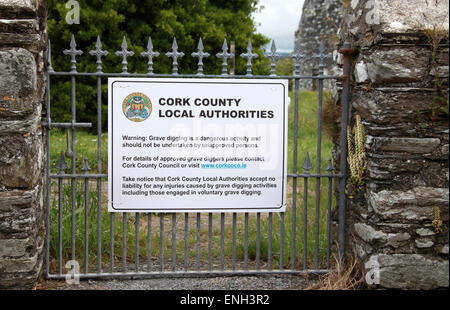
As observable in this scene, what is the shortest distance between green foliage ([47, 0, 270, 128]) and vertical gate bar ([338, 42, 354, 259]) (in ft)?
19.3

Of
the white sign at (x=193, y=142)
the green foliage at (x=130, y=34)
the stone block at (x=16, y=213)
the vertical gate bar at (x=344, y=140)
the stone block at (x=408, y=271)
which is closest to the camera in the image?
the stone block at (x=16, y=213)

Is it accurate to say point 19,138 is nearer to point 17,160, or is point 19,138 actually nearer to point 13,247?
point 17,160

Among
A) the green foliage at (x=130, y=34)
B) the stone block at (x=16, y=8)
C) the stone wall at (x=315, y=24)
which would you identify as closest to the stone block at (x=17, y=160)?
the stone block at (x=16, y=8)

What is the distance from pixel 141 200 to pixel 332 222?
5.62 feet

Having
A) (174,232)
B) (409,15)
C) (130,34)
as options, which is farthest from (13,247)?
(130,34)

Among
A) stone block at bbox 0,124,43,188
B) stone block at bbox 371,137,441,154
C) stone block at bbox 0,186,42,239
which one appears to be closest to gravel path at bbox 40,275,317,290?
stone block at bbox 0,186,42,239

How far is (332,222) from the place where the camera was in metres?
4.81

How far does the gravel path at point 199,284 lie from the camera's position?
14.2 ft

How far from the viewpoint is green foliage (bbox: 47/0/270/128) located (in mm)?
10258

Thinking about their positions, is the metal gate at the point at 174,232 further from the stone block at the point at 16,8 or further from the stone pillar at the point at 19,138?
the stone block at the point at 16,8

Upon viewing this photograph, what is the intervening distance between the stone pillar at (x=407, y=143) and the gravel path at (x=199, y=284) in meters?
0.71

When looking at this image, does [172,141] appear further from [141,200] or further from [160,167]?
[141,200]

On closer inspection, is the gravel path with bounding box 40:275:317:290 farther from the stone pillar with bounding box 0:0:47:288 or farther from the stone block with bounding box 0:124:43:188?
the stone block with bounding box 0:124:43:188

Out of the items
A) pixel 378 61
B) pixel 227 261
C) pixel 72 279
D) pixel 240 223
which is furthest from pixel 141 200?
pixel 240 223
